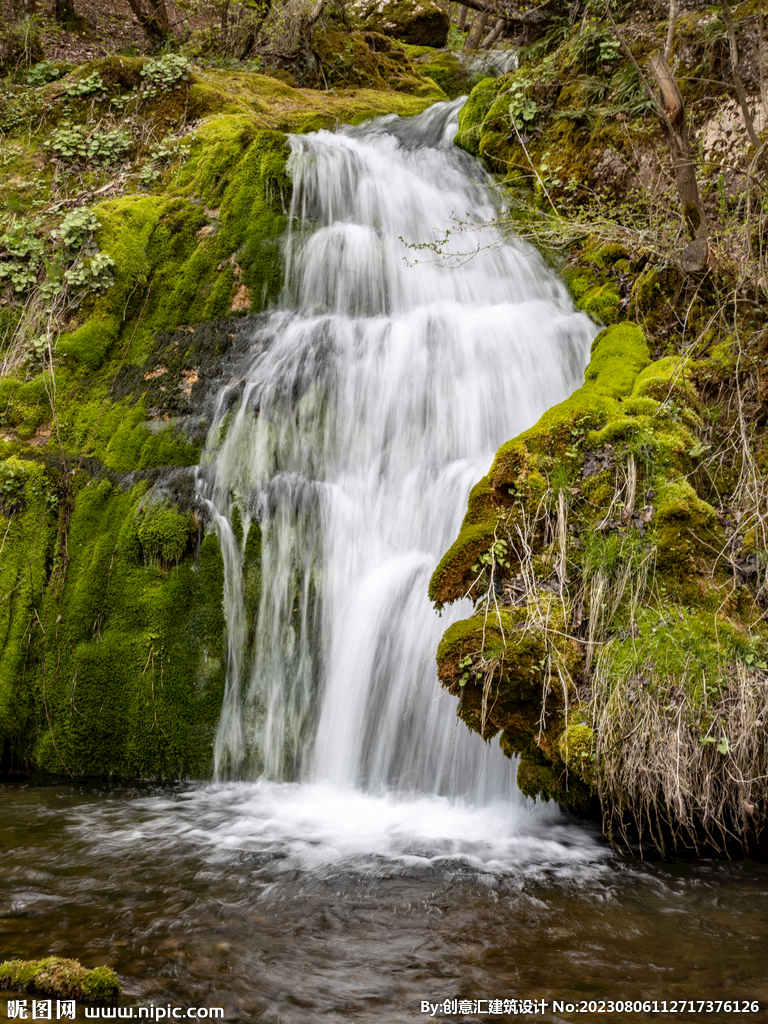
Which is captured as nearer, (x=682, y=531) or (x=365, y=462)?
(x=682, y=531)

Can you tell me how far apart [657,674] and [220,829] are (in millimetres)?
2667

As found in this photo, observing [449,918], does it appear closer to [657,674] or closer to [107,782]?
[657,674]

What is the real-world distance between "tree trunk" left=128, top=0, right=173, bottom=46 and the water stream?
5.06m

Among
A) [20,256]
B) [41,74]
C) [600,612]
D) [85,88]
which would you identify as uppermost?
[41,74]

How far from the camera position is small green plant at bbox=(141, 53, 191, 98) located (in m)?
8.63

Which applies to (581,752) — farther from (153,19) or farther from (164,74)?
(153,19)

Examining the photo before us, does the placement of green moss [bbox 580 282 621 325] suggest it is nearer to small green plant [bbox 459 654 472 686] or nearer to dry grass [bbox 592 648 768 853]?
dry grass [bbox 592 648 768 853]

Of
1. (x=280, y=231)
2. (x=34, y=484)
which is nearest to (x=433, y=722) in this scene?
(x=34, y=484)

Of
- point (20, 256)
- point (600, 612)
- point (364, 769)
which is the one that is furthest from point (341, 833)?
point (20, 256)

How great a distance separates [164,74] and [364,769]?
8.37 m

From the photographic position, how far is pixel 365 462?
19.2ft

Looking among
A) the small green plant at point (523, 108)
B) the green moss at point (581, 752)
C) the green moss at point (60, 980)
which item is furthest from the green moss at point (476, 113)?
the green moss at point (60, 980)

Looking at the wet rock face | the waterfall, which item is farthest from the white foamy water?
the wet rock face

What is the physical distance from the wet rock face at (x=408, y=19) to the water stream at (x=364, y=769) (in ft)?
31.0
